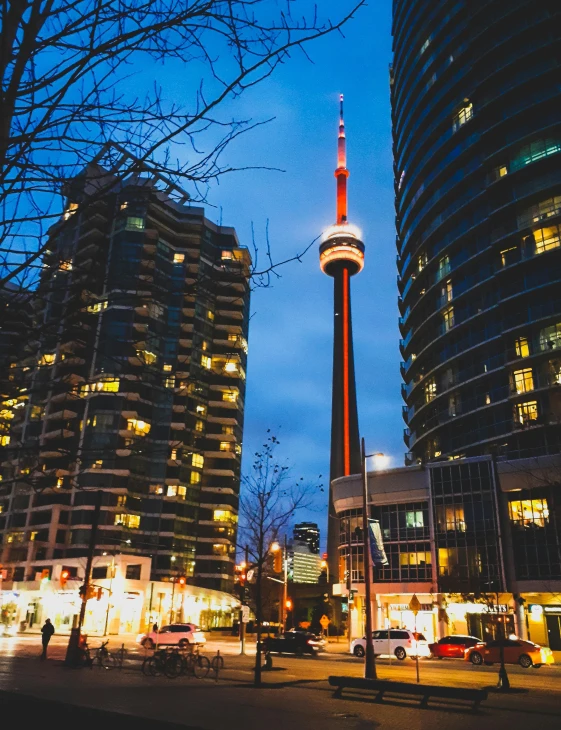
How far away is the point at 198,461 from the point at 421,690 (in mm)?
75644

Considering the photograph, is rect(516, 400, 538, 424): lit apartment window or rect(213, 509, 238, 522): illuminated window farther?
rect(213, 509, 238, 522): illuminated window

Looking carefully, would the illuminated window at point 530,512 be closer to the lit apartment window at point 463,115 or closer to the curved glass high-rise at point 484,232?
the curved glass high-rise at point 484,232

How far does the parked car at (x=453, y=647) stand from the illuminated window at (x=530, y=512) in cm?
1398

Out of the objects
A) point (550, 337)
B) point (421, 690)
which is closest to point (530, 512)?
point (550, 337)

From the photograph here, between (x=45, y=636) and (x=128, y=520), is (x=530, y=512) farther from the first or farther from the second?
(x=128, y=520)

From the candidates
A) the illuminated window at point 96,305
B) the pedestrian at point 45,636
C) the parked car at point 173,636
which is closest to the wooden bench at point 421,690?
the illuminated window at point 96,305

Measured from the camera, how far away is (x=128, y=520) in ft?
260

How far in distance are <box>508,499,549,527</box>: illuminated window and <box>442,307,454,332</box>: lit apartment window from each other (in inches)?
815

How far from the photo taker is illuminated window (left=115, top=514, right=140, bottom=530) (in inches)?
3076

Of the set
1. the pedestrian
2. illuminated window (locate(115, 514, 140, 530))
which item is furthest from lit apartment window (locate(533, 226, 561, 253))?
illuminated window (locate(115, 514, 140, 530))

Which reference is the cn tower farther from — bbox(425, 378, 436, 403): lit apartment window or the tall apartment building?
bbox(425, 378, 436, 403): lit apartment window

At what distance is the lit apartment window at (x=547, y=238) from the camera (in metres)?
55.6

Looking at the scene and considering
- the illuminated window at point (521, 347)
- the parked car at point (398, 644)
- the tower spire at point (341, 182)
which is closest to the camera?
the parked car at point (398, 644)

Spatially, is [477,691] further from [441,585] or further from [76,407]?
[76,407]
